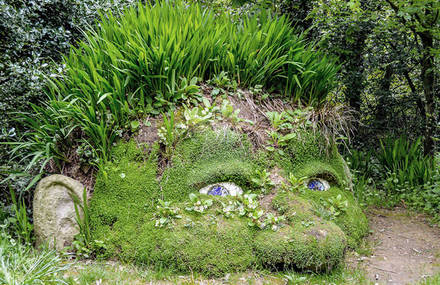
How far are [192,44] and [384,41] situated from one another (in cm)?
453

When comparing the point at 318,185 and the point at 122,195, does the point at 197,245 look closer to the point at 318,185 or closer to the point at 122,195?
the point at 122,195

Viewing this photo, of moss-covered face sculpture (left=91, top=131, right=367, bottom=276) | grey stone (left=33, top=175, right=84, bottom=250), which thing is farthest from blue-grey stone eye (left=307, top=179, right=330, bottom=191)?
grey stone (left=33, top=175, right=84, bottom=250)

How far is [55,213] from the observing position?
326cm

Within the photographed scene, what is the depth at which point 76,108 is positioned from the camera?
348 cm

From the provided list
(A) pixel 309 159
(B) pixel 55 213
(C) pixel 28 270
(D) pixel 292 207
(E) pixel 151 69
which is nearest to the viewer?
(C) pixel 28 270

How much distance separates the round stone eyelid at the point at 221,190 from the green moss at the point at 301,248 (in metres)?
0.52

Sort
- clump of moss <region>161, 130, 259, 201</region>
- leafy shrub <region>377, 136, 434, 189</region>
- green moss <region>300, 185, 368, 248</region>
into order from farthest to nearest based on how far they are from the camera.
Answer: leafy shrub <region>377, 136, 434, 189</region> < green moss <region>300, 185, 368, 248</region> < clump of moss <region>161, 130, 259, 201</region>

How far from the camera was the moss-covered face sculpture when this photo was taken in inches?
121

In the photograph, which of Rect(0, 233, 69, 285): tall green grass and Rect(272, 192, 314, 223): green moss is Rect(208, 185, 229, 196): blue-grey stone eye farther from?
Rect(0, 233, 69, 285): tall green grass

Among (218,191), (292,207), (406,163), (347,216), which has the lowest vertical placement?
(406,163)

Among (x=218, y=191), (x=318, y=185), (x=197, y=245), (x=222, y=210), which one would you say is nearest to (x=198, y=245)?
(x=197, y=245)

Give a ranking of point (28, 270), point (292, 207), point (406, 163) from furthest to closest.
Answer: point (406, 163)
point (292, 207)
point (28, 270)

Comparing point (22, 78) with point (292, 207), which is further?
point (22, 78)

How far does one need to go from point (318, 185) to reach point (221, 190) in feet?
3.88
